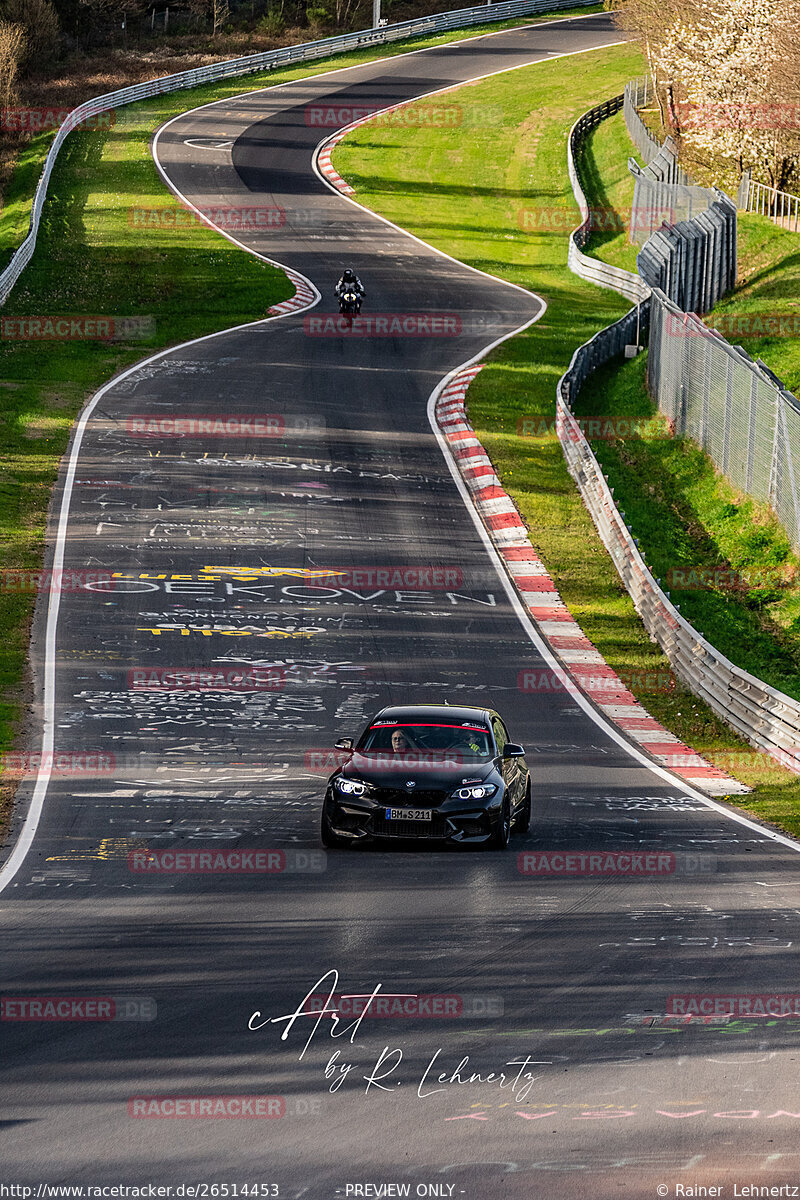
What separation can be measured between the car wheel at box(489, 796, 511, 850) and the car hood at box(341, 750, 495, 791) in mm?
346

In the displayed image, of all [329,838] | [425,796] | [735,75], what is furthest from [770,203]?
[329,838]

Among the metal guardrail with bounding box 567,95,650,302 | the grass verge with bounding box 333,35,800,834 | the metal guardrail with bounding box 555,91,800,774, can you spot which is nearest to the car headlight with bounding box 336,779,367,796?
the grass verge with bounding box 333,35,800,834

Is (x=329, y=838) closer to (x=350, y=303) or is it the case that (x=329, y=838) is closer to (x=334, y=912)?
(x=334, y=912)

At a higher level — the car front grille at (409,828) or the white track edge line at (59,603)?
the car front grille at (409,828)

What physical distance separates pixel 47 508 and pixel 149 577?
4.19 m

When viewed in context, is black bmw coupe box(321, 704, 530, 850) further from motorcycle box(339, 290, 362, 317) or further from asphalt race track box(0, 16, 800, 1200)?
motorcycle box(339, 290, 362, 317)

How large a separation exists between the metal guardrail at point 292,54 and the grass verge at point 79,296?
136cm

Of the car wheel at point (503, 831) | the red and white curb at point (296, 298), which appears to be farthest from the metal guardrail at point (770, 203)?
the car wheel at point (503, 831)

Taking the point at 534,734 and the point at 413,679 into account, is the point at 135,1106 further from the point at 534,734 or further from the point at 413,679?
the point at 413,679

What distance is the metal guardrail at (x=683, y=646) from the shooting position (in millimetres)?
18969

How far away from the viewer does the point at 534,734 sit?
64.2 feet

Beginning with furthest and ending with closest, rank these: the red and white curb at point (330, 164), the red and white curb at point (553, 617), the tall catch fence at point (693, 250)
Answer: the red and white curb at point (330, 164), the tall catch fence at point (693, 250), the red and white curb at point (553, 617)

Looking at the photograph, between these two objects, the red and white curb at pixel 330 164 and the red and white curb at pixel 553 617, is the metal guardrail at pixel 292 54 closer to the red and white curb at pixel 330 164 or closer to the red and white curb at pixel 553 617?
the red and white curb at pixel 330 164

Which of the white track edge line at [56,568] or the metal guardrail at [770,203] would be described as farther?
the metal guardrail at [770,203]
